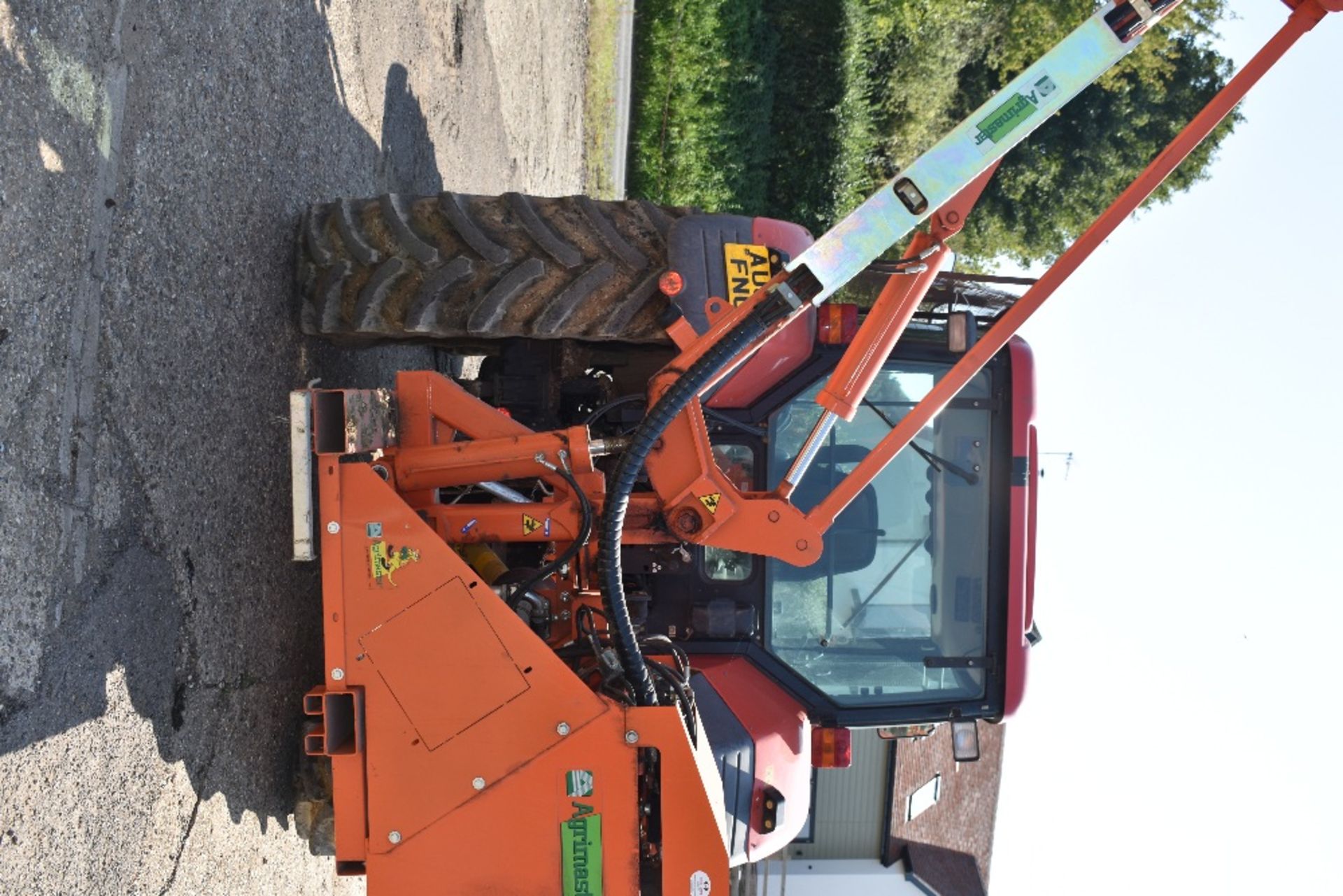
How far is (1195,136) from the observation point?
3.98m

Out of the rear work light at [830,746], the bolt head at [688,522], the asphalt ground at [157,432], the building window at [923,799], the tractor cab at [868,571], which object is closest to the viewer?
the asphalt ground at [157,432]

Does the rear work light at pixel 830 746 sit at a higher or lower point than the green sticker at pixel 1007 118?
lower

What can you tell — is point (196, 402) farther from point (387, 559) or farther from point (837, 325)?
point (837, 325)

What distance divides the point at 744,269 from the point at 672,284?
0.30 m

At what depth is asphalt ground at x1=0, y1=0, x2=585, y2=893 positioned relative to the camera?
10.3 feet

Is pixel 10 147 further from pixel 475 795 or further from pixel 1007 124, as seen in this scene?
pixel 1007 124

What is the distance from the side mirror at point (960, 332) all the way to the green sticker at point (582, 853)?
209 centimetres

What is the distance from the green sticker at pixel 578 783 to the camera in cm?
375

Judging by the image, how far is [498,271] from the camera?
4.49 metres

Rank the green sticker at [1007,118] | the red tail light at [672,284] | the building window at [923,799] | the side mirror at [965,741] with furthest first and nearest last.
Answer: the building window at [923,799] < the side mirror at [965,741] < the red tail light at [672,284] < the green sticker at [1007,118]

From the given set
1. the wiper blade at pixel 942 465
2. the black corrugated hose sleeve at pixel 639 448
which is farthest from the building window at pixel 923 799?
the black corrugated hose sleeve at pixel 639 448

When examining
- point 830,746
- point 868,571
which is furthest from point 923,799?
point 868,571

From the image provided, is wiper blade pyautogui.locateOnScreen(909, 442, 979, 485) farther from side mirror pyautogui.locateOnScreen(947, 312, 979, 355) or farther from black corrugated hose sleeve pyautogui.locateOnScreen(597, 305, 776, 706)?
black corrugated hose sleeve pyautogui.locateOnScreen(597, 305, 776, 706)

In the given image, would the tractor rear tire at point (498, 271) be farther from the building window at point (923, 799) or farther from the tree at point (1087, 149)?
the tree at point (1087, 149)
